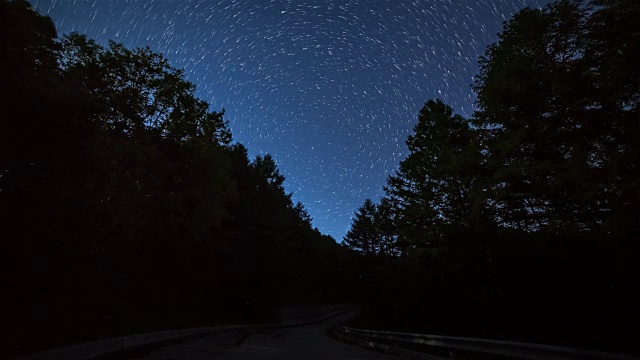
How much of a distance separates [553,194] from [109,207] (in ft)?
57.1

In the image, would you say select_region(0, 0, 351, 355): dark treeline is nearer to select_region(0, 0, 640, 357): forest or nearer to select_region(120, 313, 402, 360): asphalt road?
select_region(0, 0, 640, 357): forest

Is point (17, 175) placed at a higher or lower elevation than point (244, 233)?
lower

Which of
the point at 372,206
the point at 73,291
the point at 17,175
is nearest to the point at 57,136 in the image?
the point at 17,175

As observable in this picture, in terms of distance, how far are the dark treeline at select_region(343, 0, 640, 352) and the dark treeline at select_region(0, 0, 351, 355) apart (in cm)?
1448

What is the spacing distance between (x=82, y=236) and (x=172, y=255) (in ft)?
64.9

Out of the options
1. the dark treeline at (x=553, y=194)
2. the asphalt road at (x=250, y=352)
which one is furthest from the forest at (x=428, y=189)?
the asphalt road at (x=250, y=352)

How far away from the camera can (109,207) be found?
14.0m

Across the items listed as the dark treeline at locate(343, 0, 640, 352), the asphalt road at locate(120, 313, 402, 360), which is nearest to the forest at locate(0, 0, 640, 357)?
the dark treeline at locate(343, 0, 640, 352)

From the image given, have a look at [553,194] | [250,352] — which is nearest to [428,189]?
[553,194]

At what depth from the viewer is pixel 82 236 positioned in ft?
38.0

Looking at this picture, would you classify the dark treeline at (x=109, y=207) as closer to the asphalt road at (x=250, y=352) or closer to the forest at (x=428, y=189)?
the forest at (x=428, y=189)

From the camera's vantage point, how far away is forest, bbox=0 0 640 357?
10.0 meters

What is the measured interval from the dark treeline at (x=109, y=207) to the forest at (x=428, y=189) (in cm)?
7

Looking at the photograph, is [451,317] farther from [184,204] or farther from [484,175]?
[184,204]
